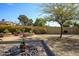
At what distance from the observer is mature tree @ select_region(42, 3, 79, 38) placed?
13.3 ft

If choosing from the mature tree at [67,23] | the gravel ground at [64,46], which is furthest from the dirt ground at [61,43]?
the mature tree at [67,23]

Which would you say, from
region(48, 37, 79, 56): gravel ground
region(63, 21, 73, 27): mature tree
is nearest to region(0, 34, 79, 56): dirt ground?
region(48, 37, 79, 56): gravel ground

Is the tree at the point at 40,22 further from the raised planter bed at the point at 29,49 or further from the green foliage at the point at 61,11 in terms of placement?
the raised planter bed at the point at 29,49

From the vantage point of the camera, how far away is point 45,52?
13.4 ft

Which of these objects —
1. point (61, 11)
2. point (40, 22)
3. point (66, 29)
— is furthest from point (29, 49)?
point (61, 11)

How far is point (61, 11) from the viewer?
13.4 feet

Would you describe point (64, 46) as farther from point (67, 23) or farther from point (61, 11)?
point (61, 11)

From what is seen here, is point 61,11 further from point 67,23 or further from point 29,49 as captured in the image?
point 29,49

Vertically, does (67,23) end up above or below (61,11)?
below

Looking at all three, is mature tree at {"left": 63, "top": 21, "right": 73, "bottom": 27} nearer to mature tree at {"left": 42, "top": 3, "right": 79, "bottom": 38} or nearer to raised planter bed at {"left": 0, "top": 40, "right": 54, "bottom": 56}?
mature tree at {"left": 42, "top": 3, "right": 79, "bottom": 38}

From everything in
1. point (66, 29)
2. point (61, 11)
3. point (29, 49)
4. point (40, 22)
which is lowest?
point (29, 49)

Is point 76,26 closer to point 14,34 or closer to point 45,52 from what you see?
point 45,52

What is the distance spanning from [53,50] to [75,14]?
2.03ft

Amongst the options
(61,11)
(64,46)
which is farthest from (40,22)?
(64,46)
